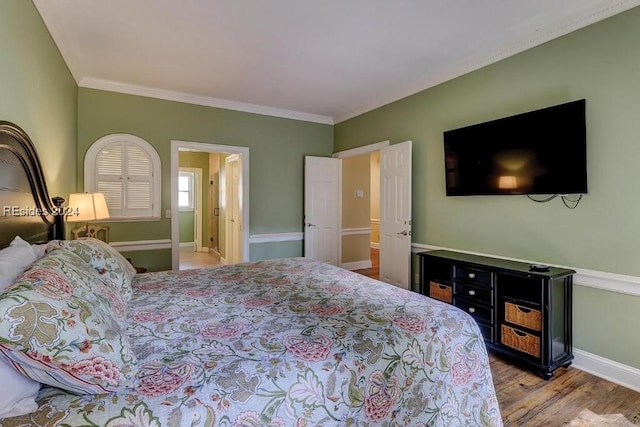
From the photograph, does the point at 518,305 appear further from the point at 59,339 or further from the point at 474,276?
the point at 59,339

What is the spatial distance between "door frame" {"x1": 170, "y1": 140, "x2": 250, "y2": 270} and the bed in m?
2.36

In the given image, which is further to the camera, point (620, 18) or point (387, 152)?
point (387, 152)

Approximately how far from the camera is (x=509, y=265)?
2762mm

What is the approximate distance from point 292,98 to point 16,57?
298 centimetres

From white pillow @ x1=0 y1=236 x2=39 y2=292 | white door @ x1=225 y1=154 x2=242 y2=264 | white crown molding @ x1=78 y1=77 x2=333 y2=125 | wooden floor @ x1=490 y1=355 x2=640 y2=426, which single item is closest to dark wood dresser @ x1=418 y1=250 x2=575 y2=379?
wooden floor @ x1=490 y1=355 x2=640 y2=426

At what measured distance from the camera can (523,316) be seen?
256 centimetres

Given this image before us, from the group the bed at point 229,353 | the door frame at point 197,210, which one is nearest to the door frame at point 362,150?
the bed at point 229,353

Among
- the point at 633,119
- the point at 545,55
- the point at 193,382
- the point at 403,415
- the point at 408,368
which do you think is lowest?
the point at 403,415

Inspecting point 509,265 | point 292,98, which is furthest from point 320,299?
point 292,98

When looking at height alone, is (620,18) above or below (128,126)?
above

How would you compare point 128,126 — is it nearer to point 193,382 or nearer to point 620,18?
point 193,382

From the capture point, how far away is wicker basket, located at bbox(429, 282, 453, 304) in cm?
315

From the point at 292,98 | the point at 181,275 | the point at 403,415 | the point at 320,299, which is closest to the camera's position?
the point at 403,415

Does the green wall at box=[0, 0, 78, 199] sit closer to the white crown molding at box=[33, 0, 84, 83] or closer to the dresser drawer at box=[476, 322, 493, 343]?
the white crown molding at box=[33, 0, 84, 83]
